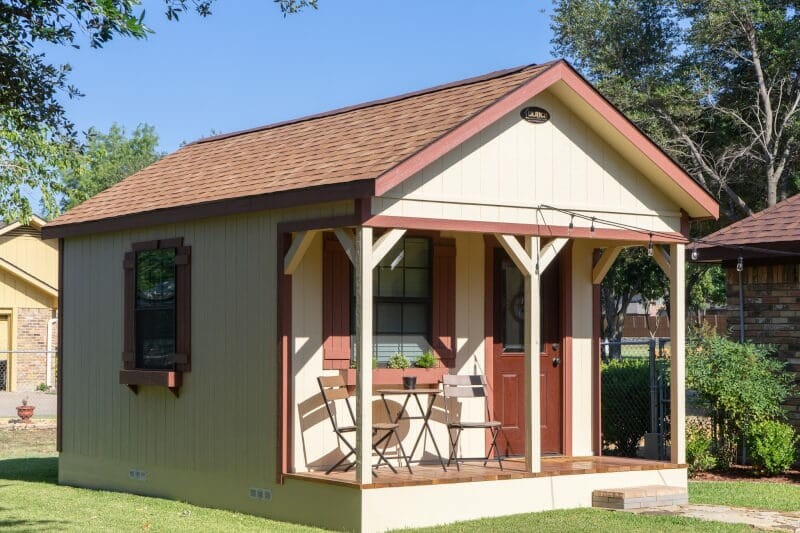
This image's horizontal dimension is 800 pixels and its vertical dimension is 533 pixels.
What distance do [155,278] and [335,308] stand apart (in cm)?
272

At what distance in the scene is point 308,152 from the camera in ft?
41.8

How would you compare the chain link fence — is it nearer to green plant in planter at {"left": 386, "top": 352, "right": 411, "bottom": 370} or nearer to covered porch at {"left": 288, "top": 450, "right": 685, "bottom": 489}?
covered porch at {"left": 288, "top": 450, "right": 685, "bottom": 489}

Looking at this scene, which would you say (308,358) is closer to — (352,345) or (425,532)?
(352,345)

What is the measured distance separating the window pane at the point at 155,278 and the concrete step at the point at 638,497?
4995 millimetres

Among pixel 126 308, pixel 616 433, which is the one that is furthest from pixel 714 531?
pixel 126 308

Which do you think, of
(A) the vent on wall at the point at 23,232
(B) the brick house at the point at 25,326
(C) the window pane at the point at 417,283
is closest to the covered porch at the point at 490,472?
(C) the window pane at the point at 417,283

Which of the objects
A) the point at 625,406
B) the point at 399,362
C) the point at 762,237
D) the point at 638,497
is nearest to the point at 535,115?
the point at 399,362

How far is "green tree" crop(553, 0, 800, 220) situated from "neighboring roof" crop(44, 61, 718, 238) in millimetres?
21453

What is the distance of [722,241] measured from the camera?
656 inches

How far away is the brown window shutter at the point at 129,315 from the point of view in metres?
13.8

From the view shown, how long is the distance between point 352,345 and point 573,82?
3.33 m

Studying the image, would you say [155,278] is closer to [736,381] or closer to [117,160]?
[736,381]

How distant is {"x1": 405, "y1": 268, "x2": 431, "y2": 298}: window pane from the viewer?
41.0 feet

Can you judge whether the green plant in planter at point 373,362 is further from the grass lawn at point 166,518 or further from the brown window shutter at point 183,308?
the brown window shutter at point 183,308
